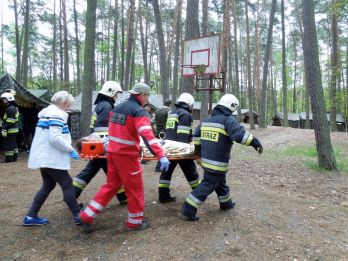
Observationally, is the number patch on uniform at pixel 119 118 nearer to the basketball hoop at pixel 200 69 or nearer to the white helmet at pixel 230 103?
the white helmet at pixel 230 103

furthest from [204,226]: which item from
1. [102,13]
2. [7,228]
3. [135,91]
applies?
[102,13]

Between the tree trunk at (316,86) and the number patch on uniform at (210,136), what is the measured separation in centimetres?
517

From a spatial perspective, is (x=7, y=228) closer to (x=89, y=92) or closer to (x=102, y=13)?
(x=89, y=92)

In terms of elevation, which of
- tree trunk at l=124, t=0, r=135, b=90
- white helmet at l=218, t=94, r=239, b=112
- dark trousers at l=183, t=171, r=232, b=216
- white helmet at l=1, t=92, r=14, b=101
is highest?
tree trunk at l=124, t=0, r=135, b=90

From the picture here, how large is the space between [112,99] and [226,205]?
248cm

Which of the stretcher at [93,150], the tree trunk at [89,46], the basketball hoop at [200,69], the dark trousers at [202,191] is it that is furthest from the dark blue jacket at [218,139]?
the tree trunk at [89,46]

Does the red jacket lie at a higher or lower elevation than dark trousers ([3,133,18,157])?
higher

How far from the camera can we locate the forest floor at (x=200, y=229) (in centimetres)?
382

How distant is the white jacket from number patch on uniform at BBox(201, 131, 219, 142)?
6.15 feet

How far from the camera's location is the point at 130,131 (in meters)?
4.21

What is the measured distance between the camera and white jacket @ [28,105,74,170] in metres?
4.20

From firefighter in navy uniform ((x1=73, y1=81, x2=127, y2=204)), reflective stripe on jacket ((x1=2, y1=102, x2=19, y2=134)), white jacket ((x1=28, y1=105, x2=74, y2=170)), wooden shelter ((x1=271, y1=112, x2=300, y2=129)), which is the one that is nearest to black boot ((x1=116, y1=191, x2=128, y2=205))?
firefighter in navy uniform ((x1=73, y1=81, x2=127, y2=204))

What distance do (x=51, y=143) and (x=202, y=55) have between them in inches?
220

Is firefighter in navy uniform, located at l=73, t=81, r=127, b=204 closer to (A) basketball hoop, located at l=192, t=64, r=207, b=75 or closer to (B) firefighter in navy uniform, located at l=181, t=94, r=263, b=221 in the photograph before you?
(B) firefighter in navy uniform, located at l=181, t=94, r=263, b=221
